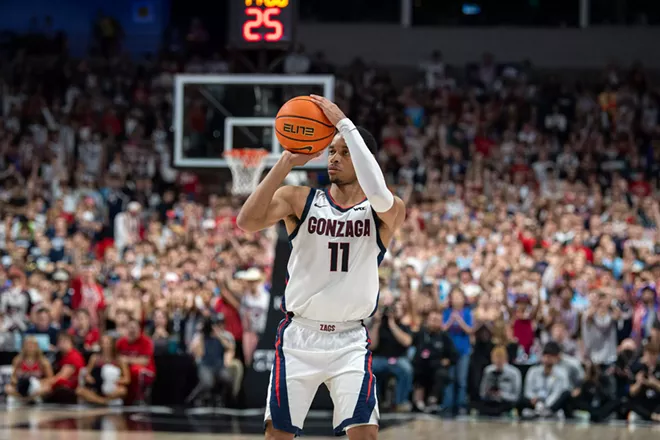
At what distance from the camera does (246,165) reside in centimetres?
1269

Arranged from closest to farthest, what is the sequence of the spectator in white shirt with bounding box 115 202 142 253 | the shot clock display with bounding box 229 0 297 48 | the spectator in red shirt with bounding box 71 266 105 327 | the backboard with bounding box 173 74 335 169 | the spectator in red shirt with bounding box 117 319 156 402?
1. the shot clock display with bounding box 229 0 297 48
2. the backboard with bounding box 173 74 335 169
3. the spectator in red shirt with bounding box 117 319 156 402
4. the spectator in red shirt with bounding box 71 266 105 327
5. the spectator in white shirt with bounding box 115 202 142 253

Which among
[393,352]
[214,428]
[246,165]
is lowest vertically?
[214,428]

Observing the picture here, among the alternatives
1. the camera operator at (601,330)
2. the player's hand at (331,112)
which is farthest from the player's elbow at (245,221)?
the camera operator at (601,330)

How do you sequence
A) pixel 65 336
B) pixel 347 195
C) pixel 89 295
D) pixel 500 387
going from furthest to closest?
pixel 89 295
pixel 65 336
pixel 500 387
pixel 347 195

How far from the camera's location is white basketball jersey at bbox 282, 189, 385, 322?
5.47 m

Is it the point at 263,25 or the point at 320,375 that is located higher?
the point at 263,25

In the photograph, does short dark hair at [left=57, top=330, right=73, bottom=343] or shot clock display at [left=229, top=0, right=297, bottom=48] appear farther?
short dark hair at [left=57, top=330, right=73, bottom=343]

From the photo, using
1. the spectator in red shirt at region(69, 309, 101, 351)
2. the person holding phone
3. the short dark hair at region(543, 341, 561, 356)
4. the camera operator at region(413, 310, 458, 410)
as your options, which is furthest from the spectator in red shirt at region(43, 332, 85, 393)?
the short dark hair at region(543, 341, 561, 356)

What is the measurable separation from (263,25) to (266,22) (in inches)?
1.8

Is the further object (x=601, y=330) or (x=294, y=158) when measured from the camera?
(x=601, y=330)

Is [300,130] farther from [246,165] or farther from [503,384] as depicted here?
[503,384]

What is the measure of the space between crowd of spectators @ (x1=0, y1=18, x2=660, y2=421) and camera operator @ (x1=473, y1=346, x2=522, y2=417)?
2 centimetres

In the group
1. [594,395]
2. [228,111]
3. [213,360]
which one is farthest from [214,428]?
[594,395]

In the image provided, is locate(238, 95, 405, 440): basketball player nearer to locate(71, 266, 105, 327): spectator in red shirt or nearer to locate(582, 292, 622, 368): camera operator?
locate(582, 292, 622, 368): camera operator
